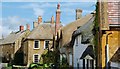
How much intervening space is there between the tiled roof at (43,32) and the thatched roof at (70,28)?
10786 millimetres

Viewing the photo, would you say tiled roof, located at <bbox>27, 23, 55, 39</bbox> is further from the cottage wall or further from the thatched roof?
the thatched roof

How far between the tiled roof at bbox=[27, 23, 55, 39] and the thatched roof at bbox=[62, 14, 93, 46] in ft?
35.4

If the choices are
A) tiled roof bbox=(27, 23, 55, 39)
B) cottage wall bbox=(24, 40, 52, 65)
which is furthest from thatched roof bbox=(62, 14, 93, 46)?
cottage wall bbox=(24, 40, 52, 65)

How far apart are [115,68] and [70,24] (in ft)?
71.4

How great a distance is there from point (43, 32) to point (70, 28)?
12385 millimetres

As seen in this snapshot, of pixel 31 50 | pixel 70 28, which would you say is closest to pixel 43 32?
pixel 31 50

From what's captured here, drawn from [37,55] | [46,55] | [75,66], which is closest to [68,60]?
Answer: [75,66]

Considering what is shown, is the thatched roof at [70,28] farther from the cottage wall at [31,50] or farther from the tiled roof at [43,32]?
the cottage wall at [31,50]

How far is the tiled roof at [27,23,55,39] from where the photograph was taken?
44.0 m

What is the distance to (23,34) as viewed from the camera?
163ft

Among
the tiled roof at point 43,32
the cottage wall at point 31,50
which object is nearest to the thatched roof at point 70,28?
the tiled roof at point 43,32

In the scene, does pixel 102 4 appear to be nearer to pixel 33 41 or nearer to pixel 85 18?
pixel 85 18

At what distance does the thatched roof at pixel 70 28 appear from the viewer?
3144 cm

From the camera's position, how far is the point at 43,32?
4472 cm
